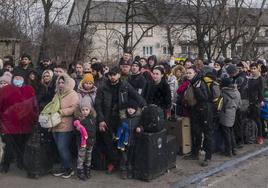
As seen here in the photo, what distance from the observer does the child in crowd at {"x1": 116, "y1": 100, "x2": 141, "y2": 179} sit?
7.32 m

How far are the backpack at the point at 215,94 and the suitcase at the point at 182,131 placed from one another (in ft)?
2.11

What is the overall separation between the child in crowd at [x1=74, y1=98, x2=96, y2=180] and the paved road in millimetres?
1837

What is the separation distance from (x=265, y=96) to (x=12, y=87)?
250 inches

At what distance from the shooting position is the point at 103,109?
296 inches

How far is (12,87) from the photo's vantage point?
7492mm

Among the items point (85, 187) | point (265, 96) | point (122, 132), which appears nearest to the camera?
point (85, 187)

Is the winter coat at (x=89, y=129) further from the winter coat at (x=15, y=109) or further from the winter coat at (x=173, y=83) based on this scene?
the winter coat at (x=173, y=83)

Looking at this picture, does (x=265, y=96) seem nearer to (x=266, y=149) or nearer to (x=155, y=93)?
(x=266, y=149)

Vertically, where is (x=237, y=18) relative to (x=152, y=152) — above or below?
above

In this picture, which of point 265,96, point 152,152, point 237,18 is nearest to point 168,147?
point 152,152

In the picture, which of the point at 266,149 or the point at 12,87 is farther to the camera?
the point at 266,149

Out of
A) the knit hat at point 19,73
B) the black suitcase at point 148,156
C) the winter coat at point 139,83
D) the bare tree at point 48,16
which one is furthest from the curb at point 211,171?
the bare tree at point 48,16

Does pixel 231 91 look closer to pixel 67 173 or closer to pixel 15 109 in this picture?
pixel 67 173

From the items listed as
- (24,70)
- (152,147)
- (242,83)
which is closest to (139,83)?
(152,147)
